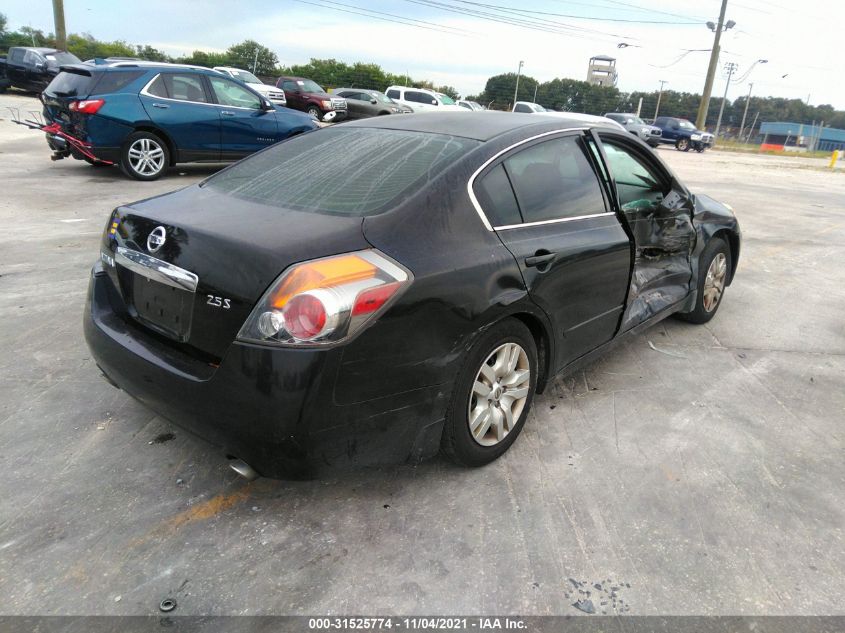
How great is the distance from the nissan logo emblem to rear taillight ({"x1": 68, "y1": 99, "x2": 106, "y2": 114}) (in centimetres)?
761

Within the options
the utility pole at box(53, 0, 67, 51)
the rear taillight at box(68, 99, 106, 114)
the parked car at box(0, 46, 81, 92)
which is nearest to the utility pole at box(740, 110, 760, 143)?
the utility pole at box(53, 0, 67, 51)

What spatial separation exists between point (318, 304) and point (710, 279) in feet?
12.4

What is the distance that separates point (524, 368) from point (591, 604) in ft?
3.53

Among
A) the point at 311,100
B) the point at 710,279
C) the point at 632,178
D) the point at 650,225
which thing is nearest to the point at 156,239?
the point at 650,225

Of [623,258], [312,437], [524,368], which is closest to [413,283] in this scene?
[312,437]

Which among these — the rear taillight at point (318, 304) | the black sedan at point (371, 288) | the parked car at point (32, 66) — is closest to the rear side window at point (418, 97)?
the parked car at point (32, 66)

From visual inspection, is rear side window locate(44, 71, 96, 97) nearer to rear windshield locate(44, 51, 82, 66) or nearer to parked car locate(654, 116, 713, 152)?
rear windshield locate(44, 51, 82, 66)

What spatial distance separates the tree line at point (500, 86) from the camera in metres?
46.1

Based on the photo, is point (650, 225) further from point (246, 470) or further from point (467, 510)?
point (246, 470)

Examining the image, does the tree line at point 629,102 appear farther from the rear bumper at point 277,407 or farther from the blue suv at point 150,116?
the rear bumper at point 277,407

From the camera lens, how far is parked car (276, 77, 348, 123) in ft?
78.4

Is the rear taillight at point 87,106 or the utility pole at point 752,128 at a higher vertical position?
the utility pole at point 752,128

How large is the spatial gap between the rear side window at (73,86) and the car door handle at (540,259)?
28.0 ft

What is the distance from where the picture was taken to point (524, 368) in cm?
285
